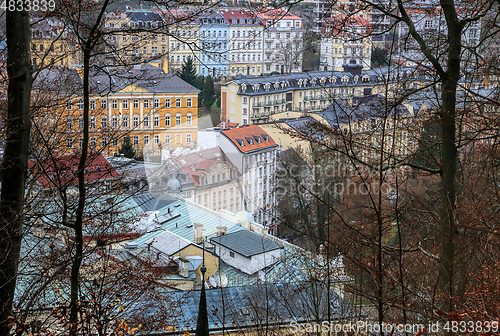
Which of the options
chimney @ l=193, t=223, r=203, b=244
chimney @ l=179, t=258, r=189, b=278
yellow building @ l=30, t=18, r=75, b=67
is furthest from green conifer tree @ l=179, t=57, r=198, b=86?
yellow building @ l=30, t=18, r=75, b=67

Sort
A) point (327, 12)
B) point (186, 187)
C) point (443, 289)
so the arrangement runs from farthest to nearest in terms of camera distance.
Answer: point (186, 187) → point (327, 12) → point (443, 289)

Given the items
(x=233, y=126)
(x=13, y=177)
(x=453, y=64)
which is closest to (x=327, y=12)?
(x=453, y=64)

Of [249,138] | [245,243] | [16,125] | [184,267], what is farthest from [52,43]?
[249,138]

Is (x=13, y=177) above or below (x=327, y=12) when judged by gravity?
below

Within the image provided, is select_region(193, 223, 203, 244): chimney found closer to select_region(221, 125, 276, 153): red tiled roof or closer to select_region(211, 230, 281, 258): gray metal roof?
select_region(211, 230, 281, 258): gray metal roof

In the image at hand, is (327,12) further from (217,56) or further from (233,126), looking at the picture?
(233,126)

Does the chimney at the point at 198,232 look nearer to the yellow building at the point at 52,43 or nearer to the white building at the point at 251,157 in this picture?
the yellow building at the point at 52,43

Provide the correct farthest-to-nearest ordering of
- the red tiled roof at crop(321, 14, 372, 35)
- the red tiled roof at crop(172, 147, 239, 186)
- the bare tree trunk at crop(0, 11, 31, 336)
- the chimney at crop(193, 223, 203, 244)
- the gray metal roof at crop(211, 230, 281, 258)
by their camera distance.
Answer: the red tiled roof at crop(172, 147, 239, 186) → the chimney at crop(193, 223, 203, 244) → the gray metal roof at crop(211, 230, 281, 258) → the red tiled roof at crop(321, 14, 372, 35) → the bare tree trunk at crop(0, 11, 31, 336)
